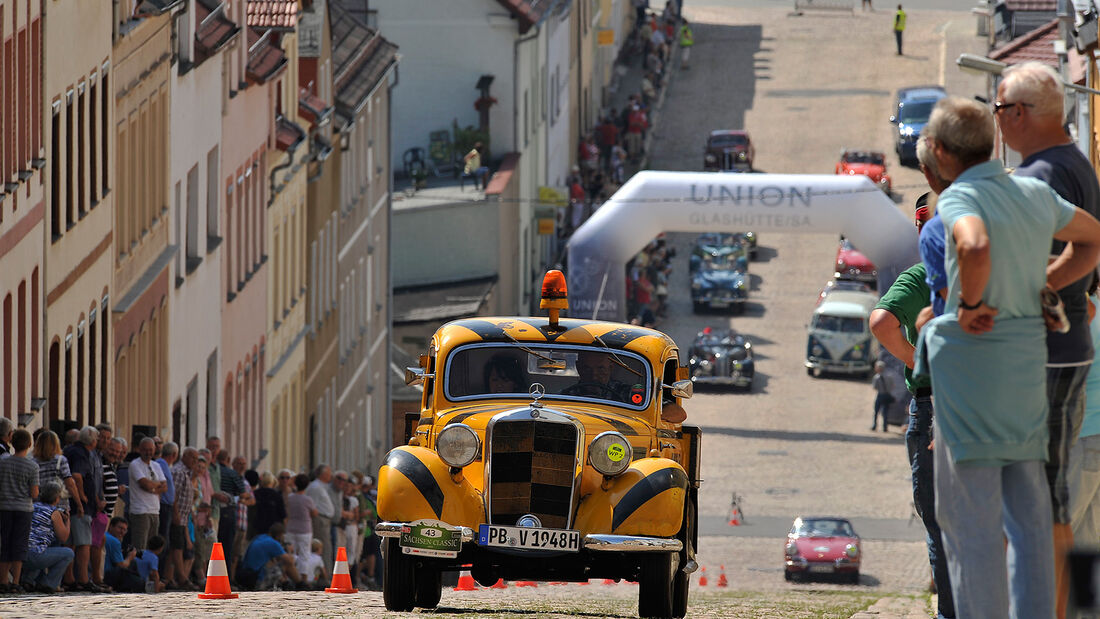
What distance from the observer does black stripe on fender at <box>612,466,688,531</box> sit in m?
14.5

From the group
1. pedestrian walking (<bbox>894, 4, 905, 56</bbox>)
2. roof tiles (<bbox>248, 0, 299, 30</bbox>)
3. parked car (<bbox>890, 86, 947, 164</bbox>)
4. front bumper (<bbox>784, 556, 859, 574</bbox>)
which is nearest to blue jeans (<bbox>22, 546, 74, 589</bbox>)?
front bumper (<bbox>784, 556, 859, 574</bbox>)

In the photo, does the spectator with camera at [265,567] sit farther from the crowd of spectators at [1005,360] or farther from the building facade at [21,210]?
the crowd of spectators at [1005,360]

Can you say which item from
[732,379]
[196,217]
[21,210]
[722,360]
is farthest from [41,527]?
[732,379]

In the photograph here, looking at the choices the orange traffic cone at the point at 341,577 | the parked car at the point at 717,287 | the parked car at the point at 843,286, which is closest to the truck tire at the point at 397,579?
the orange traffic cone at the point at 341,577

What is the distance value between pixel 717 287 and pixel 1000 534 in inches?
2379

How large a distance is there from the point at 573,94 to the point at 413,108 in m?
22.1

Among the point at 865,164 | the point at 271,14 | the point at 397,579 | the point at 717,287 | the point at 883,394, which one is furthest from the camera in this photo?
the point at 865,164

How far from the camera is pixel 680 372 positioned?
53.6ft

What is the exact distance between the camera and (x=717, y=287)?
2709 inches

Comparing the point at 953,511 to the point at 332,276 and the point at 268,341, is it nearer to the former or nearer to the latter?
the point at 268,341

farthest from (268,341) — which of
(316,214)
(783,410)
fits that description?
(783,410)

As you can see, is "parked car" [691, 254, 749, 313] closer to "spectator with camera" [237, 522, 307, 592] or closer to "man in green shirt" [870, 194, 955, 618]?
"spectator with camera" [237, 522, 307, 592]

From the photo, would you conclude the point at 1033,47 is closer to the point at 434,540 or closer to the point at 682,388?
the point at 682,388

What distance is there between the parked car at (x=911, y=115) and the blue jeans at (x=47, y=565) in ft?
206
